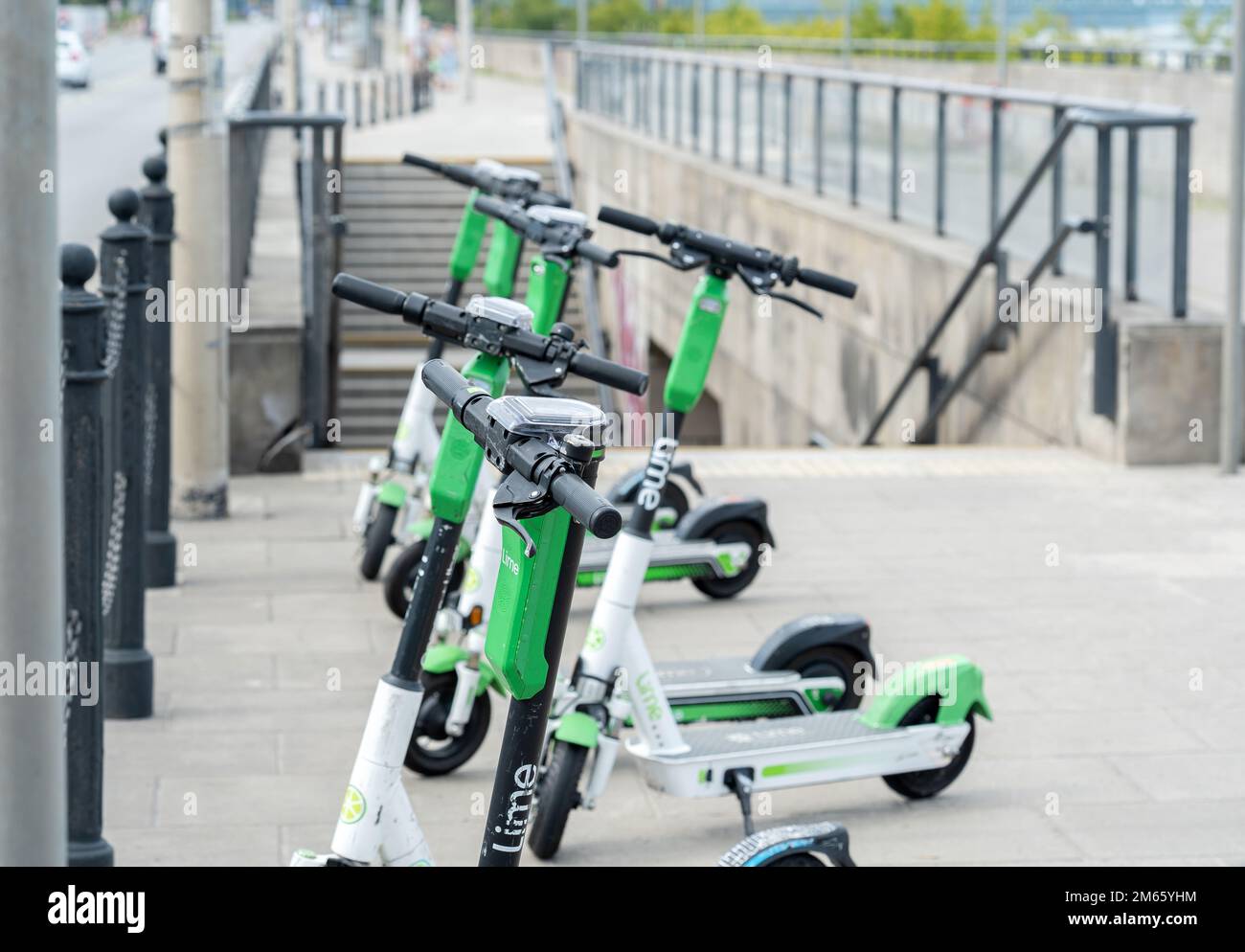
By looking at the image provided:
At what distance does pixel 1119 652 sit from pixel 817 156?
857cm

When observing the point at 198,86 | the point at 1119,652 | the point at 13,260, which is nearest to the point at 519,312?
the point at 13,260

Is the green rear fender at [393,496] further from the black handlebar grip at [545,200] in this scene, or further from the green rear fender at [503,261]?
the black handlebar grip at [545,200]

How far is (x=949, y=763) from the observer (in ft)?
17.1

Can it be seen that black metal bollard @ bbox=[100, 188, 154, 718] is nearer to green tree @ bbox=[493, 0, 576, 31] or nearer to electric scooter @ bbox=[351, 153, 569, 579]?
electric scooter @ bbox=[351, 153, 569, 579]

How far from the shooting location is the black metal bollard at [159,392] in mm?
7188

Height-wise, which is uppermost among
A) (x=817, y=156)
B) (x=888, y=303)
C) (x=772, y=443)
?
(x=817, y=156)

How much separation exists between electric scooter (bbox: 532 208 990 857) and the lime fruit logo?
0.81 meters

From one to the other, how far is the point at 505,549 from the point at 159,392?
4.46 metres

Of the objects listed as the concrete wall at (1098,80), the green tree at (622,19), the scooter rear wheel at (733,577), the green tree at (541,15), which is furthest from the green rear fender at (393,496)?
the green tree at (541,15)

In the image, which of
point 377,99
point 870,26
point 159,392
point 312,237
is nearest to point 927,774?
point 159,392

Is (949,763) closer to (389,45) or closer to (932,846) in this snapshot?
(932,846)

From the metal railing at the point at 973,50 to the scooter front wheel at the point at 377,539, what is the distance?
1993 cm

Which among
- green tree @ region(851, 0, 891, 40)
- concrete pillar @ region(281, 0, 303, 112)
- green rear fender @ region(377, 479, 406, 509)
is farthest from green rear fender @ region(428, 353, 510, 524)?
green tree @ region(851, 0, 891, 40)

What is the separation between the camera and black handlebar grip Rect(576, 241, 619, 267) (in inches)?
207
